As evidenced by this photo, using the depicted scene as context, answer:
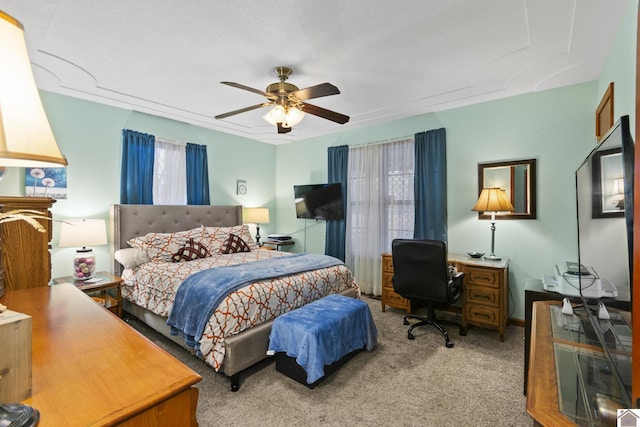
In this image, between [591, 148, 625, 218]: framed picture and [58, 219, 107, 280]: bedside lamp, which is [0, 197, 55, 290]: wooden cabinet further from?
[591, 148, 625, 218]: framed picture

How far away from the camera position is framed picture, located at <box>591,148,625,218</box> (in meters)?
1.05

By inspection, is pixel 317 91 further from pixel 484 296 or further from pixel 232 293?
pixel 484 296

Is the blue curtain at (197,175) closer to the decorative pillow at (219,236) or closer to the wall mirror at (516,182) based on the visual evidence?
the decorative pillow at (219,236)

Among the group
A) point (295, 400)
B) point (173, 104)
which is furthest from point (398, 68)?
point (295, 400)

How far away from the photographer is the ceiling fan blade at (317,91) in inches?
91.9

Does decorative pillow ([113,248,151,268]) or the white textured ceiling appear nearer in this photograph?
the white textured ceiling

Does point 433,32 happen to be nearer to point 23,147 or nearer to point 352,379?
point 23,147

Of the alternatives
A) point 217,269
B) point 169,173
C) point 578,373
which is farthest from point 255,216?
point 578,373

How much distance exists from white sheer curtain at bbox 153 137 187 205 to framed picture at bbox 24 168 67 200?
993 millimetres

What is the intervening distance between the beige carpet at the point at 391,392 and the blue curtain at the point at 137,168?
1948mm

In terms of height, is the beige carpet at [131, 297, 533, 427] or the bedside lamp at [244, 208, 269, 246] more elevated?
the bedside lamp at [244, 208, 269, 246]

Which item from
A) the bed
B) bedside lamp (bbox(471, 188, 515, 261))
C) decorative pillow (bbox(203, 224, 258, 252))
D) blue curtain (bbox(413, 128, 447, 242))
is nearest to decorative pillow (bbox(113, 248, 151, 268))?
the bed

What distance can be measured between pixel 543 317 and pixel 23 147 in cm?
232

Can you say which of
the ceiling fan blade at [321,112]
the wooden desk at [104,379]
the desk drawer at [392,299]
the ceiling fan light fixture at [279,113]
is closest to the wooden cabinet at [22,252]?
the wooden desk at [104,379]
